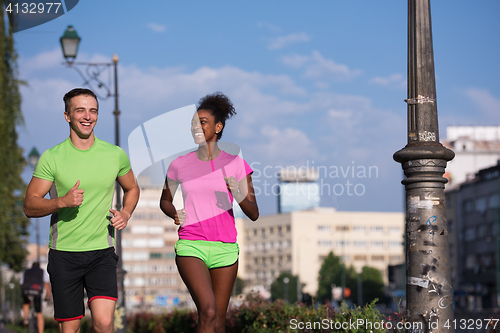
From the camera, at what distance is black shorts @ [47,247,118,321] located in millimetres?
4879

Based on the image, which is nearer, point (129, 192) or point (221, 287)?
point (129, 192)

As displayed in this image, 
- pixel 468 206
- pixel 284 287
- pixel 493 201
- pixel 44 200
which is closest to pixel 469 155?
pixel 468 206

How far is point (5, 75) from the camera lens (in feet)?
72.7

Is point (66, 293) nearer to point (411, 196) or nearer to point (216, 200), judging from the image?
point (216, 200)

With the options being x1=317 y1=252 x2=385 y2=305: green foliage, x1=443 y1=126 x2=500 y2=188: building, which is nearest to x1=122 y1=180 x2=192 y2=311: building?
x1=317 y1=252 x2=385 y2=305: green foliage

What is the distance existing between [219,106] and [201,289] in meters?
1.61

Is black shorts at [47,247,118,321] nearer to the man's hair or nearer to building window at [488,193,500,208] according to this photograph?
the man's hair

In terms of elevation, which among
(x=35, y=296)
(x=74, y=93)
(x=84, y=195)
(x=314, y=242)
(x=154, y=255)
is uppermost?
(x=74, y=93)

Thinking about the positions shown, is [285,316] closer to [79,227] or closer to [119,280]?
[79,227]

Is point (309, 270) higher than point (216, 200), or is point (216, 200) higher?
point (216, 200)

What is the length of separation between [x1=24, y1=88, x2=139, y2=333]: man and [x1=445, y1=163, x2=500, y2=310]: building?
7557cm

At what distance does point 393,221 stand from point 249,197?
160 meters

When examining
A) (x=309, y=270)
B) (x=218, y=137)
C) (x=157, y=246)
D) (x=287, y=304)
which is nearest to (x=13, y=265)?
(x=287, y=304)

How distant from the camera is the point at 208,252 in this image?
5496mm
